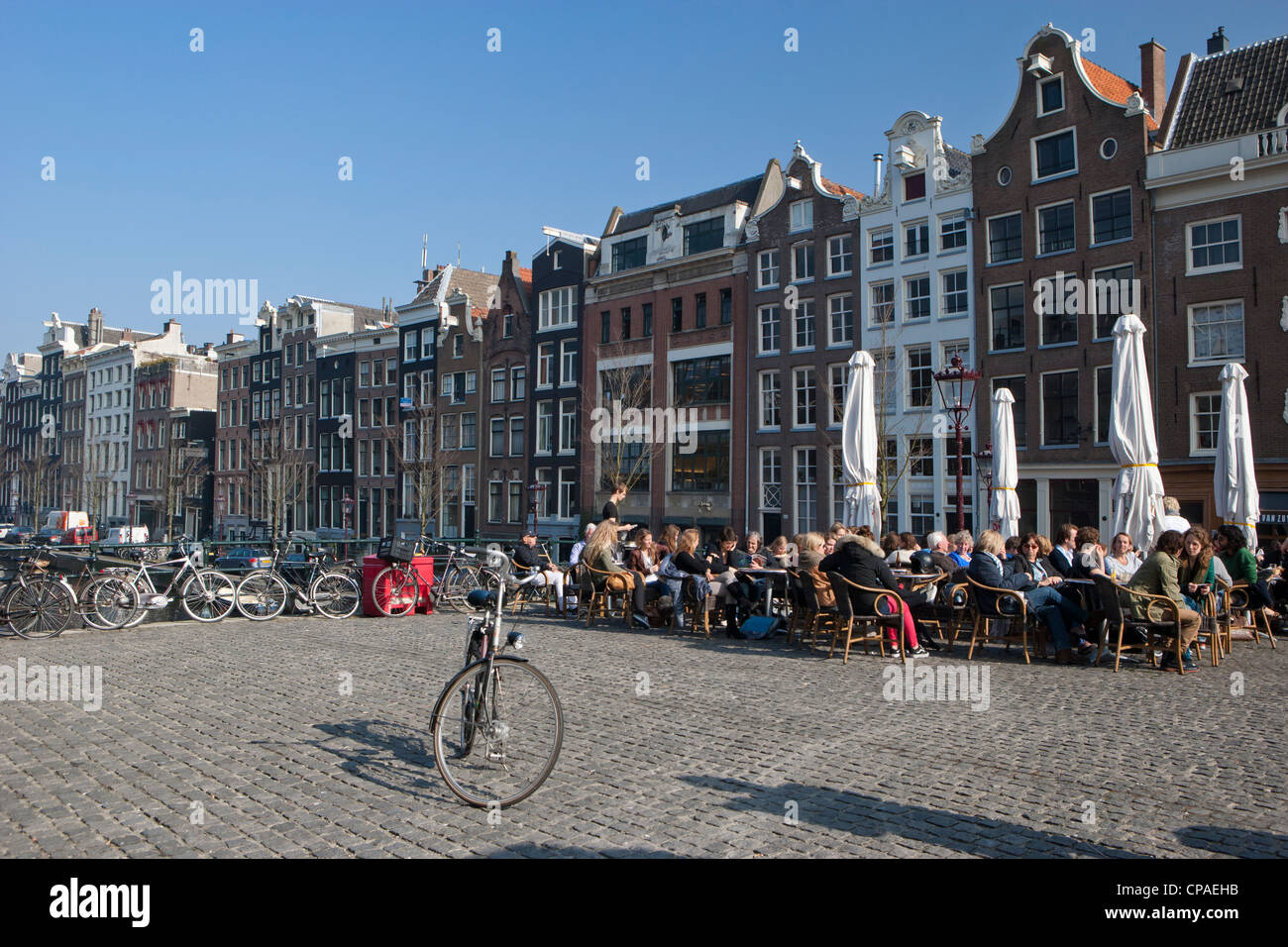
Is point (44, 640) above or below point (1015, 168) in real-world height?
below

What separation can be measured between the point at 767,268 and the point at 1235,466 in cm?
2659

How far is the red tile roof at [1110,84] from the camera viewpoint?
32.6m

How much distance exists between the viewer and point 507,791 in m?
5.76

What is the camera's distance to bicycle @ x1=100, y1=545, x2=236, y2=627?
14227mm

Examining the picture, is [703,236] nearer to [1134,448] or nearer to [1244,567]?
[1134,448]

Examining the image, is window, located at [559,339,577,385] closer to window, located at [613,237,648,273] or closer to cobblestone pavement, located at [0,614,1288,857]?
window, located at [613,237,648,273]

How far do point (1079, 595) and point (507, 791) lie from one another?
8813 millimetres

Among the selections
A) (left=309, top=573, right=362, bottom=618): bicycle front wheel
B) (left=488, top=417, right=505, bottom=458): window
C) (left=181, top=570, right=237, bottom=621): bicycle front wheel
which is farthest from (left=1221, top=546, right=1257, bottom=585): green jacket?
(left=488, top=417, right=505, bottom=458): window

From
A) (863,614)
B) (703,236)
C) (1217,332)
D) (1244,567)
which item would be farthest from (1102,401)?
(863,614)

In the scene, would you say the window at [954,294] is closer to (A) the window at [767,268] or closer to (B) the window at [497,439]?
(A) the window at [767,268]

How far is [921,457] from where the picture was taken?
35.3 meters

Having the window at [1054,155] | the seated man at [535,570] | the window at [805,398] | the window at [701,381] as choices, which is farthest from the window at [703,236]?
the seated man at [535,570]
